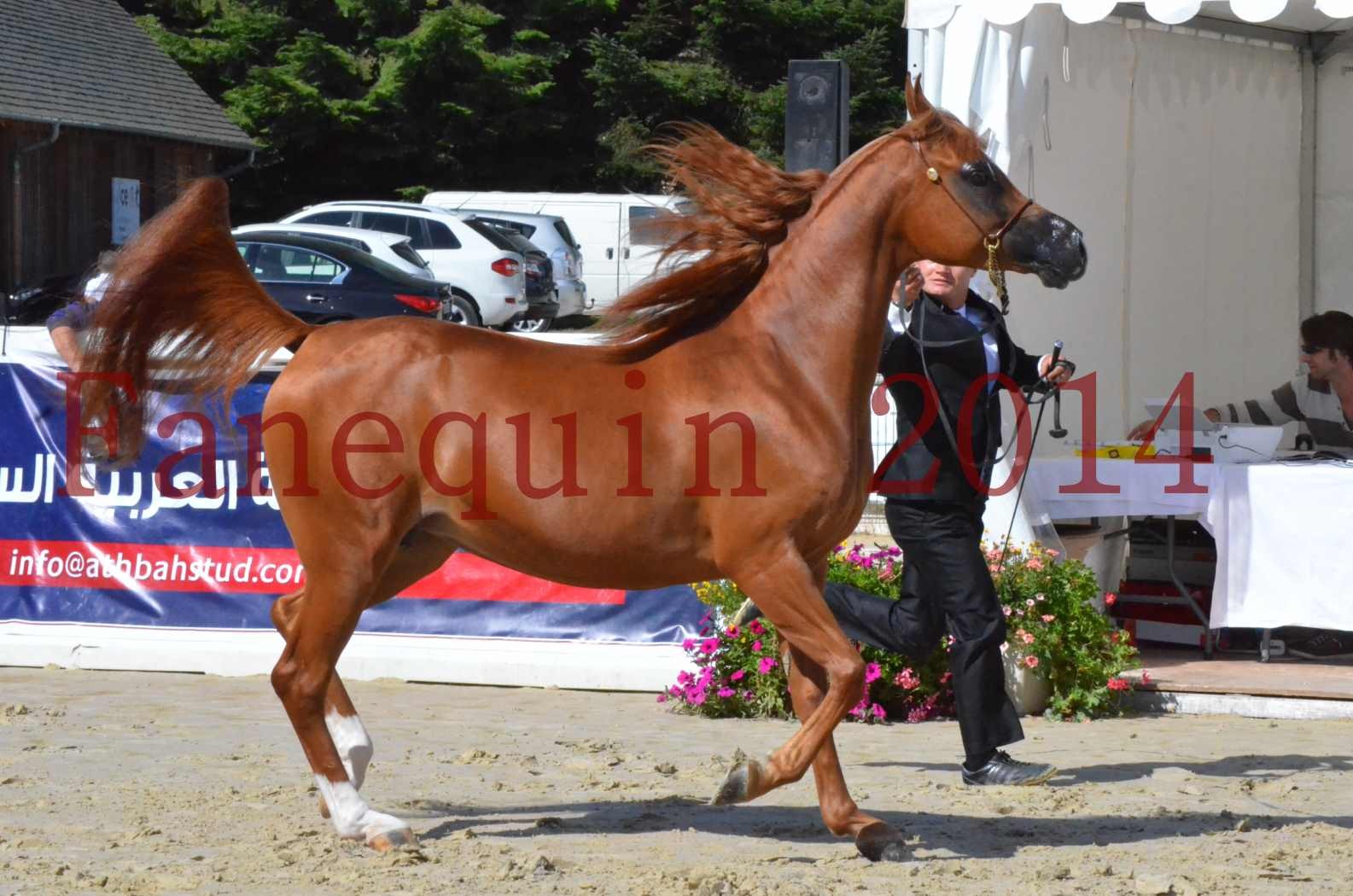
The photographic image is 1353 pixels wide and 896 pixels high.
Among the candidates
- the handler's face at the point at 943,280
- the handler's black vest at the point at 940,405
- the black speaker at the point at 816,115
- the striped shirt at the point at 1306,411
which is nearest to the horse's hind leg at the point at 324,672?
the handler's black vest at the point at 940,405

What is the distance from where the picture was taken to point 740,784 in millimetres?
4715

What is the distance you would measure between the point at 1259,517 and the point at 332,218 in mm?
21150

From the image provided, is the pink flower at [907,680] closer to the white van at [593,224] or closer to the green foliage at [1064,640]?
the green foliage at [1064,640]

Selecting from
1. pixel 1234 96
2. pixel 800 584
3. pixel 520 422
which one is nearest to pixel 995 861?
pixel 800 584

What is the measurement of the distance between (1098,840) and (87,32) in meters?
30.1

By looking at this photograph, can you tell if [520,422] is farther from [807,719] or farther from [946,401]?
[946,401]

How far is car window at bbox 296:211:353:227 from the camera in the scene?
26625 mm

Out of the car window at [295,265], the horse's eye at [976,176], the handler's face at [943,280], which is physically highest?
the car window at [295,265]

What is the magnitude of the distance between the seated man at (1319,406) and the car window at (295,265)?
44.8ft

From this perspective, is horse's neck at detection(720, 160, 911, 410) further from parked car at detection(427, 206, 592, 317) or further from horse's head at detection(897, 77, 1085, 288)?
parked car at detection(427, 206, 592, 317)

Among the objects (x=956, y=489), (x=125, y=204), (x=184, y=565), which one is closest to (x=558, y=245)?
(x=125, y=204)

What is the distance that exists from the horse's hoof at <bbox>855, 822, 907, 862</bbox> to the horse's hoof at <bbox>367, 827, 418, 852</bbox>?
4.33 feet

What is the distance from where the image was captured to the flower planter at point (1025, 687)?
7395 millimetres

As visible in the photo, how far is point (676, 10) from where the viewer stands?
105 feet
